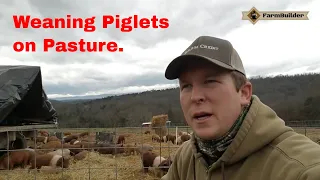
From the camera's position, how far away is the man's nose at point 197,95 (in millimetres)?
1513

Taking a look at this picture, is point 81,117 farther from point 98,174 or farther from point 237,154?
point 237,154

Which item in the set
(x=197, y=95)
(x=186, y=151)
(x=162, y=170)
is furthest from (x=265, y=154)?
(x=162, y=170)

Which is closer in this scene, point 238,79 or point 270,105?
point 238,79

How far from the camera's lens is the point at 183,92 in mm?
1638

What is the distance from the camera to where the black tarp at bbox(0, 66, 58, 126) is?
833cm

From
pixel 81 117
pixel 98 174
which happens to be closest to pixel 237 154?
pixel 98 174

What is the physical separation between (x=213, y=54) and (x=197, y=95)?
0.22 metres

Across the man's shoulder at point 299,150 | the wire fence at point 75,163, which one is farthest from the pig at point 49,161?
the man's shoulder at point 299,150

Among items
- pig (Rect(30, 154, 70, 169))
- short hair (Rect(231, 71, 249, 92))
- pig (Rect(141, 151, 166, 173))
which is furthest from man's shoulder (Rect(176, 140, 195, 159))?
pig (Rect(30, 154, 70, 169))

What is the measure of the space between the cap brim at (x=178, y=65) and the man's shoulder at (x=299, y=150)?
0.43 meters

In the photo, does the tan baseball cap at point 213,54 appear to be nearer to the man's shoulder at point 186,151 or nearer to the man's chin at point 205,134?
the man's chin at point 205,134

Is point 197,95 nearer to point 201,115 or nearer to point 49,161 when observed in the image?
point 201,115

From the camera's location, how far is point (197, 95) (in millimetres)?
1521

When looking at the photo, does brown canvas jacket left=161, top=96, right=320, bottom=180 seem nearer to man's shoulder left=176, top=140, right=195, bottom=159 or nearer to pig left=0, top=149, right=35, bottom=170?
man's shoulder left=176, top=140, right=195, bottom=159
